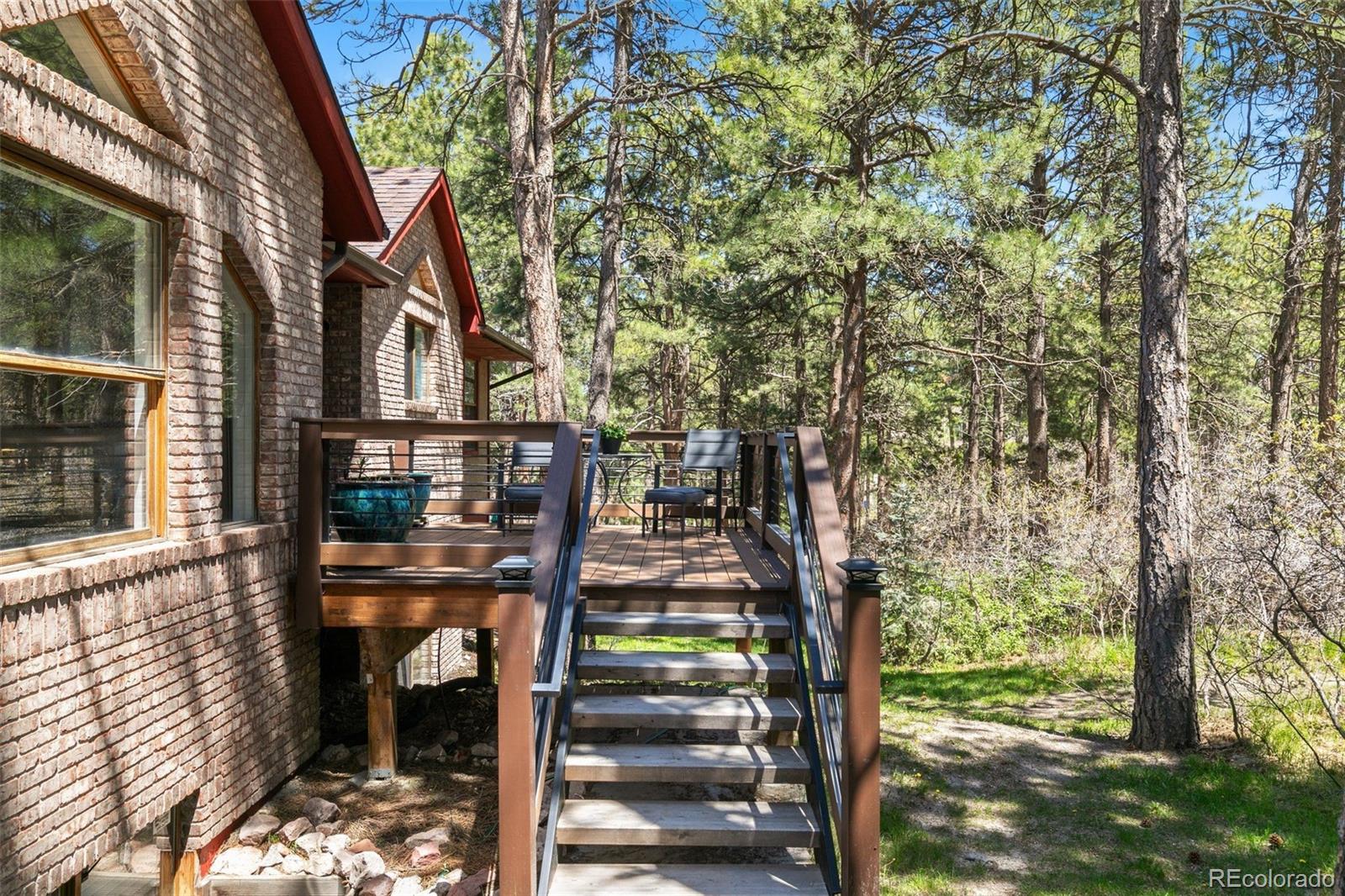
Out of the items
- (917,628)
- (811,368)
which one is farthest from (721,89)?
(811,368)

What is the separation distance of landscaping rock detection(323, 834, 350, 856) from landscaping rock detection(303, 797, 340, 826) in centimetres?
25

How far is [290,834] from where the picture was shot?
5.70 meters

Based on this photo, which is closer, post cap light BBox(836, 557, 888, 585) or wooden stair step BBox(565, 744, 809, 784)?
post cap light BBox(836, 557, 888, 585)

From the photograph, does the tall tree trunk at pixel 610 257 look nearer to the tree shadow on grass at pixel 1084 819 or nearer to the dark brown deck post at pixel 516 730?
the tree shadow on grass at pixel 1084 819

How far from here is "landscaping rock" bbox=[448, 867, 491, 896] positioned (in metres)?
4.92

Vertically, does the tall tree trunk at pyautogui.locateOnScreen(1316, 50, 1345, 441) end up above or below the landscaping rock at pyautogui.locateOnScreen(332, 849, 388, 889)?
above

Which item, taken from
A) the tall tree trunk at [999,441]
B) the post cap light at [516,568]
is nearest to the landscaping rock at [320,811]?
the post cap light at [516,568]

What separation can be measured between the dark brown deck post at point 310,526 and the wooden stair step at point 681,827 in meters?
2.81

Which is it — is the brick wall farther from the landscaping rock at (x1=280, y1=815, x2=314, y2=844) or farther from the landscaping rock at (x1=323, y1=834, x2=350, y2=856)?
the landscaping rock at (x1=323, y1=834, x2=350, y2=856)

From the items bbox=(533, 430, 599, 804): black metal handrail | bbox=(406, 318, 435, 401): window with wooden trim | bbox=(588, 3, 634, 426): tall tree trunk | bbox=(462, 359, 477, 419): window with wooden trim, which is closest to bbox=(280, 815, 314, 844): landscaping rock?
bbox=(533, 430, 599, 804): black metal handrail

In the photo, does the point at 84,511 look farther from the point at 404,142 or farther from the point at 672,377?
the point at 672,377

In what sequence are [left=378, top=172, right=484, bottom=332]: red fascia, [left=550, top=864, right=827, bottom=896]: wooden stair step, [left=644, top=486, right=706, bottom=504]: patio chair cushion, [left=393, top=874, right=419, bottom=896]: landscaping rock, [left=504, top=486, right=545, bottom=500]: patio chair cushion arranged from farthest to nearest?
1. [left=378, top=172, right=484, bottom=332]: red fascia
2. [left=644, top=486, right=706, bottom=504]: patio chair cushion
3. [left=504, top=486, right=545, bottom=500]: patio chair cushion
4. [left=393, top=874, right=419, bottom=896]: landscaping rock
5. [left=550, top=864, right=827, bottom=896]: wooden stair step

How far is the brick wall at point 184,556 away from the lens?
394cm
